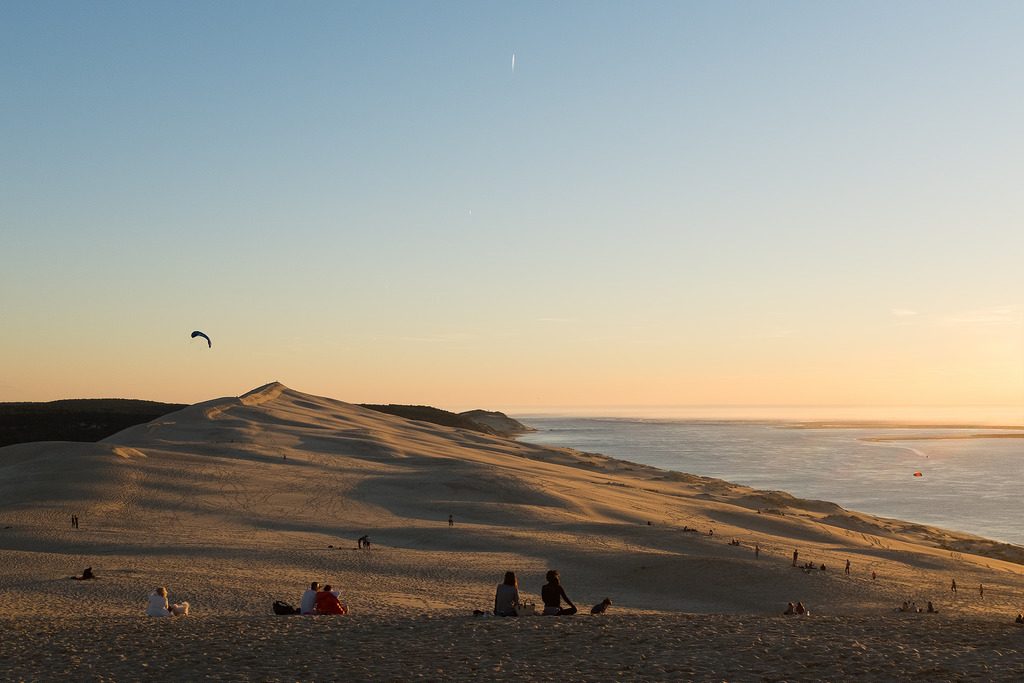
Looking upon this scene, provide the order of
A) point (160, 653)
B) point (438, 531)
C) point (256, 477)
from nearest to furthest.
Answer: point (160, 653)
point (438, 531)
point (256, 477)

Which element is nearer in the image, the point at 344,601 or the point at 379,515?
the point at 344,601

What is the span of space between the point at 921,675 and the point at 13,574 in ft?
69.7

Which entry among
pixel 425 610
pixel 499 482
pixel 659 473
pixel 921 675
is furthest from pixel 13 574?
pixel 659 473

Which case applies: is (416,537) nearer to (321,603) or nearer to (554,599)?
(321,603)

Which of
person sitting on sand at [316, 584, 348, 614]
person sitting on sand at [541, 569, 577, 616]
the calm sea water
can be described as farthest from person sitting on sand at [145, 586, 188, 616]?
the calm sea water

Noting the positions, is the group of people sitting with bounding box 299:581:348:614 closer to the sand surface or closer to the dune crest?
the sand surface

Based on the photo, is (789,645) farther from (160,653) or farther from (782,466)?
(782,466)

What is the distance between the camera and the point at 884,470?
87.9m

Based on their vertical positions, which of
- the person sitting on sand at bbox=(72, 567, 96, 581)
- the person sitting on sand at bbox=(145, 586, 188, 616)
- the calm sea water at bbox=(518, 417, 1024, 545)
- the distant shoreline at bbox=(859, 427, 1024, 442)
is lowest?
the calm sea water at bbox=(518, 417, 1024, 545)

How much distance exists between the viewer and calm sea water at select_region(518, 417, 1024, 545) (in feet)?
185

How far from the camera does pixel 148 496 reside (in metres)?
37.7

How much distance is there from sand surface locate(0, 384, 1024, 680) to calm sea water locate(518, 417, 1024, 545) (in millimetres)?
7879

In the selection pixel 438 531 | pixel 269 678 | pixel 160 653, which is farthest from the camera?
pixel 438 531

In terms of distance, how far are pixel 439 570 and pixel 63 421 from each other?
77.5 meters
